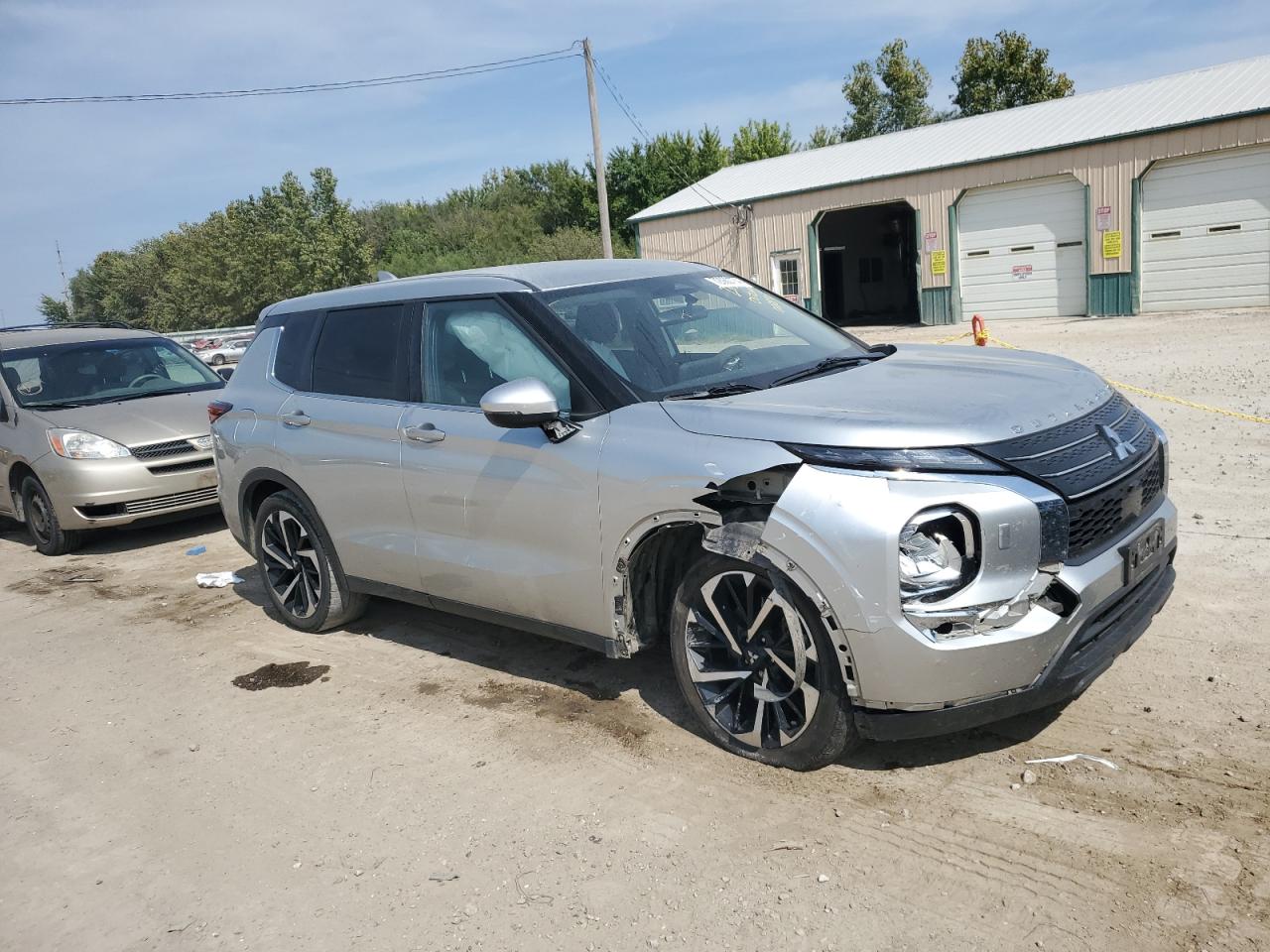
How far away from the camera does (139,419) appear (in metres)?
8.82

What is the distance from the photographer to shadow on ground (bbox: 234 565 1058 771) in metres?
3.79

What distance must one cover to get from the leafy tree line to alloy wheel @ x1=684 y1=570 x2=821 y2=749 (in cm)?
3969

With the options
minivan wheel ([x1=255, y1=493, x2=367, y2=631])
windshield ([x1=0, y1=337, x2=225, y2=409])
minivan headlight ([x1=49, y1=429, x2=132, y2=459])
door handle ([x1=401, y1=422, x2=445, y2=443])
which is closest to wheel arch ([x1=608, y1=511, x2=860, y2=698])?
door handle ([x1=401, y1=422, x2=445, y2=443])

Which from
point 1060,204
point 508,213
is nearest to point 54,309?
point 508,213

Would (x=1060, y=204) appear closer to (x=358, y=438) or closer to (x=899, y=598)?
(x=358, y=438)

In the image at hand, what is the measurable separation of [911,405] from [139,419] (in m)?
7.42

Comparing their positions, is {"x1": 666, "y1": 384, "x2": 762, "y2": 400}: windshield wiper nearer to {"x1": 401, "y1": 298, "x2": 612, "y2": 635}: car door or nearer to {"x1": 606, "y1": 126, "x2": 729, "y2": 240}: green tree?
{"x1": 401, "y1": 298, "x2": 612, "y2": 635}: car door

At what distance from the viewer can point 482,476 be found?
4.46 m

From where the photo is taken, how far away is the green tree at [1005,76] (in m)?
47.6

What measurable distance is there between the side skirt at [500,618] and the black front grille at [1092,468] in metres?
1.73

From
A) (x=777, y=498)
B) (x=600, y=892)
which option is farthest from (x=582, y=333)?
(x=600, y=892)

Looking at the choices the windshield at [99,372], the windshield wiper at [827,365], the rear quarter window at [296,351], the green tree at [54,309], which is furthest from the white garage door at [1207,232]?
the green tree at [54,309]

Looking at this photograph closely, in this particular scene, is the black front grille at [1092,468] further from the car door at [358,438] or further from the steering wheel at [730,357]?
the car door at [358,438]

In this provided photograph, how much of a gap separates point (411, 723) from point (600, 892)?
1675mm
